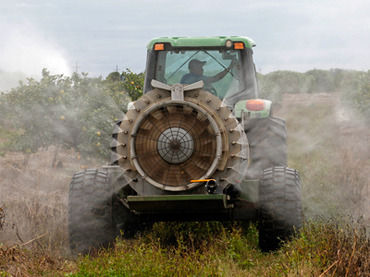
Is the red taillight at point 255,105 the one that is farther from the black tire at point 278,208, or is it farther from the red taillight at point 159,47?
the red taillight at point 159,47

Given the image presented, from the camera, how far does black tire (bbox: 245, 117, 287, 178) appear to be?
7039mm

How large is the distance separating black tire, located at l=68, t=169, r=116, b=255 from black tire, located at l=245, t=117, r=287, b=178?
1700mm

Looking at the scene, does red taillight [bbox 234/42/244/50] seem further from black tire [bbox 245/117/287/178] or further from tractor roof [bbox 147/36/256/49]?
black tire [bbox 245/117/287/178]

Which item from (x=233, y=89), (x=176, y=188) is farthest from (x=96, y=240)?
(x=233, y=89)

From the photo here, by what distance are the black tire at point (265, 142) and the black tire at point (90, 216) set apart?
1.70 metres

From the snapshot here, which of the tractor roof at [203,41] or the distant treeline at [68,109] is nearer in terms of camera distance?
the tractor roof at [203,41]

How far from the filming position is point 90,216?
21.0 ft

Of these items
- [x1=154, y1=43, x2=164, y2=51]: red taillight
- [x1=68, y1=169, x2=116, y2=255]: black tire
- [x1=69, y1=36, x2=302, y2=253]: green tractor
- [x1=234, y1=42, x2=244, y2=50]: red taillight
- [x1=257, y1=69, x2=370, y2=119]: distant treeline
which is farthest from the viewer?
[x1=257, y1=69, x2=370, y2=119]: distant treeline

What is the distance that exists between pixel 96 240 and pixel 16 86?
7517mm

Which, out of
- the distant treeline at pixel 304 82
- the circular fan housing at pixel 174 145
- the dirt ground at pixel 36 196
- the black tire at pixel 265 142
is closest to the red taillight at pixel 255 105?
the black tire at pixel 265 142

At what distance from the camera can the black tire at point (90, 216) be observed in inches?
251

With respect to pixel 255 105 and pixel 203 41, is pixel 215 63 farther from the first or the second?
pixel 255 105

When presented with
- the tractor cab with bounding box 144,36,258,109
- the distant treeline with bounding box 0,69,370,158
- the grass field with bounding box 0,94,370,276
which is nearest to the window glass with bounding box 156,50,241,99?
the tractor cab with bounding box 144,36,258,109

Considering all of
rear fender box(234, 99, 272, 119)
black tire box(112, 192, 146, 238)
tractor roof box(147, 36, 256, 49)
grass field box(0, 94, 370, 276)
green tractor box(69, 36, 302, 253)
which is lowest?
grass field box(0, 94, 370, 276)
